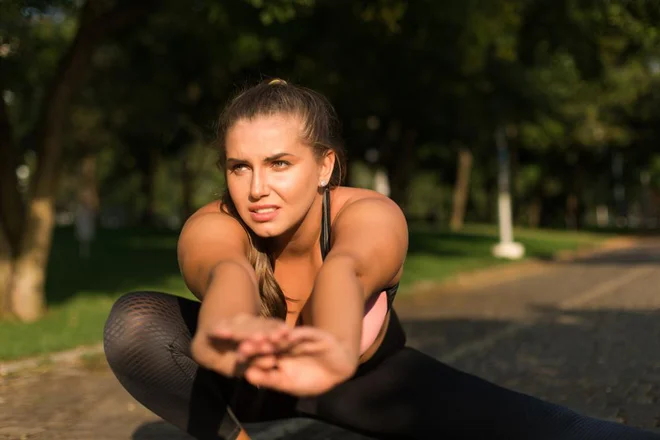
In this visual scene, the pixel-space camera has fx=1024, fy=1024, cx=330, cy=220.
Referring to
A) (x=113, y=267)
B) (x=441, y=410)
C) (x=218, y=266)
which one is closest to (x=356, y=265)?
(x=218, y=266)

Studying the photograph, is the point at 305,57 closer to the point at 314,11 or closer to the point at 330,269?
the point at 314,11

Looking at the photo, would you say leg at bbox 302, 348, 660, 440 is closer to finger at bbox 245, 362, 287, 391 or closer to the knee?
the knee

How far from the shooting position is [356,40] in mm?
19047

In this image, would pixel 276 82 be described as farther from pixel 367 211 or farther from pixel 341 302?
pixel 341 302

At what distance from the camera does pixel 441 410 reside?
313cm

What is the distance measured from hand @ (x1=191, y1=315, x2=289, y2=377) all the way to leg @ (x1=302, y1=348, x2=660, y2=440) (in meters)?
1.13

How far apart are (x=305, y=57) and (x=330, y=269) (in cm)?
1814

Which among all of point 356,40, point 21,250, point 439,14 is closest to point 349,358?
point 21,250

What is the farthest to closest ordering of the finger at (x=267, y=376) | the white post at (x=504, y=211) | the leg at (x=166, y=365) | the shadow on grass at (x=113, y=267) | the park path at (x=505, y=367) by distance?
the white post at (x=504, y=211) < the shadow on grass at (x=113, y=267) < the park path at (x=505, y=367) < the leg at (x=166, y=365) < the finger at (x=267, y=376)

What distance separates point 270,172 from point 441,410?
0.97 meters

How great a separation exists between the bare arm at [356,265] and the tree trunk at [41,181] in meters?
9.23

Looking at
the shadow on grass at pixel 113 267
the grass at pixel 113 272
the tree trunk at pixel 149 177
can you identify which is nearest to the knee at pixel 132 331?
the grass at pixel 113 272

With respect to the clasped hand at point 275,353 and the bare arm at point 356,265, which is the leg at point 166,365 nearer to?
the bare arm at point 356,265

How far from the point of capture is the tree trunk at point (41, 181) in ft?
37.4
